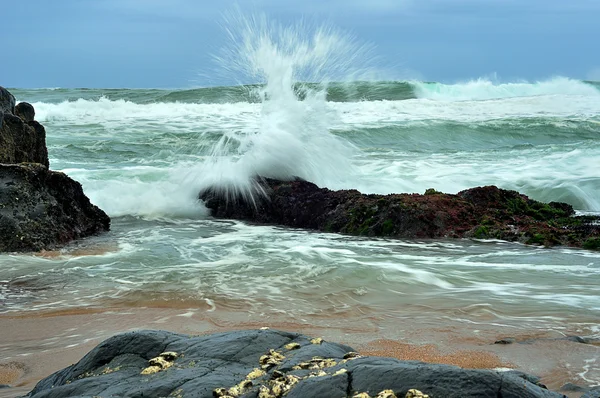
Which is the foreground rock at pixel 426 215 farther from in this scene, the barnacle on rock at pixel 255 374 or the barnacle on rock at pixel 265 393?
the barnacle on rock at pixel 265 393

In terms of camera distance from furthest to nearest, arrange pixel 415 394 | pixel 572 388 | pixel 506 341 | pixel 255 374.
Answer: pixel 506 341
pixel 572 388
pixel 255 374
pixel 415 394

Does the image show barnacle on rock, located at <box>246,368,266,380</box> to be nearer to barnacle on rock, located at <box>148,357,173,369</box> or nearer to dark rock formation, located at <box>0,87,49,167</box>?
barnacle on rock, located at <box>148,357,173,369</box>

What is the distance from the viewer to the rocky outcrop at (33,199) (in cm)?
688

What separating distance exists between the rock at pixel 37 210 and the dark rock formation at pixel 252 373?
4.38 metres

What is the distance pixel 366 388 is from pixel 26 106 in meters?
7.82

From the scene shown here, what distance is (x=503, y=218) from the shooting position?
25.8ft

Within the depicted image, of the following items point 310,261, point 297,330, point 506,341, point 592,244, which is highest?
point 592,244

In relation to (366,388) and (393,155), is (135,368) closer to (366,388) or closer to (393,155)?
(366,388)

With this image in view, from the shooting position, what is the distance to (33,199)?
7.11m

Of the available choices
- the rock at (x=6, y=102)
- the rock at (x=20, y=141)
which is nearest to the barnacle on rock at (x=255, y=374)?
the rock at (x=20, y=141)

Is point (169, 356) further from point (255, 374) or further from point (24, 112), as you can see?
point (24, 112)

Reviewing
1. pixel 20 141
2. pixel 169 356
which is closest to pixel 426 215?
pixel 20 141

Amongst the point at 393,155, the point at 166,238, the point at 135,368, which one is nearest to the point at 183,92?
the point at 393,155

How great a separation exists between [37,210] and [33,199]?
0.13 m
